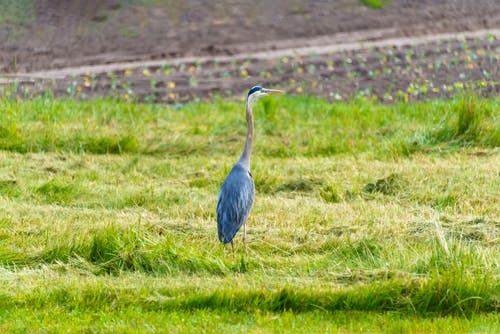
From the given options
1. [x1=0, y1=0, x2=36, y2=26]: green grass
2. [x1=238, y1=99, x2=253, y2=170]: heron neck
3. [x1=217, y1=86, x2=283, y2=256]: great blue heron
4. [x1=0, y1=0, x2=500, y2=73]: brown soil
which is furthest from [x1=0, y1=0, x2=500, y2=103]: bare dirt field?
[x1=217, y1=86, x2=283, y2=256]: great blue heron

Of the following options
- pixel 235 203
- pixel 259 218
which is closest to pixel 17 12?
pixel 259 218

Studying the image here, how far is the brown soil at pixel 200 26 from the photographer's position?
17609 millimetres

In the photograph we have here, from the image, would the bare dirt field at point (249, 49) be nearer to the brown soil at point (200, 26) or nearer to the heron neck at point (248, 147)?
the brown soil at point (200, 26)

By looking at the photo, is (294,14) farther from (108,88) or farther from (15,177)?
(15,177)

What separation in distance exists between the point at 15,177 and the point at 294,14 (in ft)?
37.8

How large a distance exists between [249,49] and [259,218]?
9.95m

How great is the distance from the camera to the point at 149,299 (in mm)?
6102

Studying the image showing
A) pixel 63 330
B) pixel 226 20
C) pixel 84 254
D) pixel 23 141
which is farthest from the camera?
A: pixel 226 20

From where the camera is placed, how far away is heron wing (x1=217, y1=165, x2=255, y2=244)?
23.3 feet

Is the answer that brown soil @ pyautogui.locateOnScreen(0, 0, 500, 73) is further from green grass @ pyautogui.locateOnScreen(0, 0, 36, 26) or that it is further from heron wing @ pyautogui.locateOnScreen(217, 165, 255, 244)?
heron wing @ pyautogui.locateOnScreen(217, 165, 255, 244)

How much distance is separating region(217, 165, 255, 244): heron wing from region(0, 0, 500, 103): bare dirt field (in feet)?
23.7

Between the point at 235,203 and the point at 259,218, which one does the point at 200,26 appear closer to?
the point at 259,218

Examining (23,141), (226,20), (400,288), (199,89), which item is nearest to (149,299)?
(400,288)

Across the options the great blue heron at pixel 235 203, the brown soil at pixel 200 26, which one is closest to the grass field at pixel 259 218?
the great blue heron at pixel 235 203
